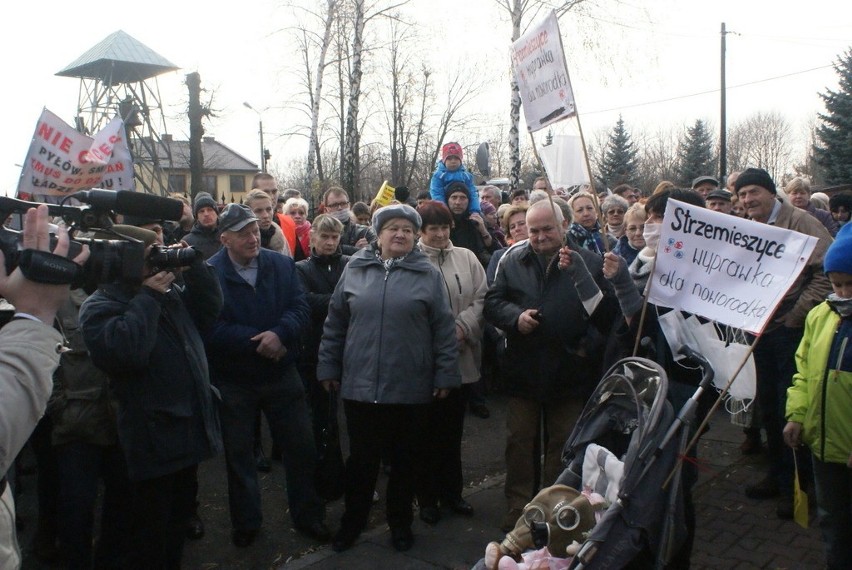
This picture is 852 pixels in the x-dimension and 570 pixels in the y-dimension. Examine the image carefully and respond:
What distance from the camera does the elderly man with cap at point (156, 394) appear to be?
355cm

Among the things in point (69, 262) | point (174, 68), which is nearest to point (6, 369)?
point (69, 262)

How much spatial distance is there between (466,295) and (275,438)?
5.76 ft

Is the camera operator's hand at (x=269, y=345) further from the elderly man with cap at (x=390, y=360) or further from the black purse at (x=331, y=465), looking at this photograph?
the black purse at (x=331, y=465)

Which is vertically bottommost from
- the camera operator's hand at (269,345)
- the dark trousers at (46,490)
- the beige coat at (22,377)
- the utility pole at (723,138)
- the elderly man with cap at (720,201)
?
the dark trousers at (46,490)

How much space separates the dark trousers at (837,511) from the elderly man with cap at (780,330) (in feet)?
4.06

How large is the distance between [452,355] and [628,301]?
3.71 ft

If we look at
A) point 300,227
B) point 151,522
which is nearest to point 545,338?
point 151,522

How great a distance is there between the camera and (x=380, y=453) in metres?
4.55

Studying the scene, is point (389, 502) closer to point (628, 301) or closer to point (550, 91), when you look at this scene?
A: point (628, 301)

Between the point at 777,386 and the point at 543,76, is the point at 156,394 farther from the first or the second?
the point at 777,386

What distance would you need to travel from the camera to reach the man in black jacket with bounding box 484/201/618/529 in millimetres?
4645

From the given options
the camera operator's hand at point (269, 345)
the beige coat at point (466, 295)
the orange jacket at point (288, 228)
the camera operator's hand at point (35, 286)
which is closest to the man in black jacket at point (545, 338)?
the beige coat at point (466, 295)

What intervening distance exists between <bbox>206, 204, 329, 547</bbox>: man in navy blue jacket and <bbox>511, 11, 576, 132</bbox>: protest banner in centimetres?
196

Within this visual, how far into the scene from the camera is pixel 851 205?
32.9ft
